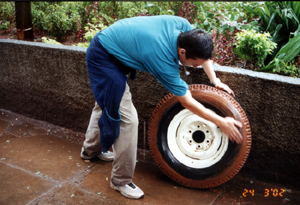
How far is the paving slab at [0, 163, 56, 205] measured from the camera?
2479 mm

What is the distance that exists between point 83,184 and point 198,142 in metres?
1.19

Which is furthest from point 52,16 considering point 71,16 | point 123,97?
point 123,97

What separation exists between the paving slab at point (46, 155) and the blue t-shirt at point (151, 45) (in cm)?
141

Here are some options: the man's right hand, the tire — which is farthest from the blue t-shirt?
Result: the tire

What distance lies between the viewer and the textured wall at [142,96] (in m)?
Result: 2.55

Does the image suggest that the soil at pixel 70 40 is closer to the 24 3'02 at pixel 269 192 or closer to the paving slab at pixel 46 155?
the 24 3'02 at pixel 269 192

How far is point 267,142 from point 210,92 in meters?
0.76

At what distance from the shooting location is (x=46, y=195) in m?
2.54

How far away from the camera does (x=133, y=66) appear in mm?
2285

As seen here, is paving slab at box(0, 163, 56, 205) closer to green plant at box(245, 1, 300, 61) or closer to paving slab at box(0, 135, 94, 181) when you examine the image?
paving slab at box(0, 135, 94, 181)

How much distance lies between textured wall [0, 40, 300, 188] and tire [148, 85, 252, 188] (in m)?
0.29

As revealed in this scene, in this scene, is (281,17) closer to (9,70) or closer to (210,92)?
(210,92)

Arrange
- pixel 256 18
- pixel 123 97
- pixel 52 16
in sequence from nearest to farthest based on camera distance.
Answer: pixel 123 97, pixel 256 18, pixel 52 16

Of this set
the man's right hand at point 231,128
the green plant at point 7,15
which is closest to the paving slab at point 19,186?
the man's right hand at point 231,128
